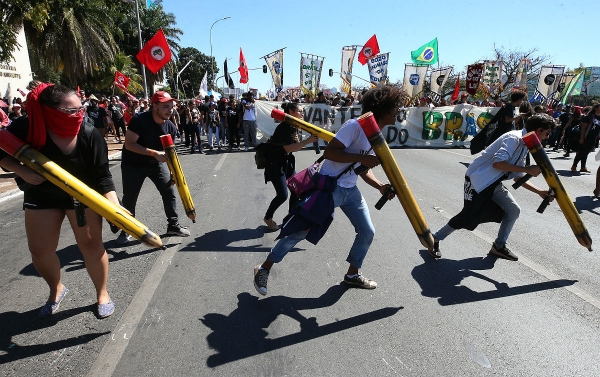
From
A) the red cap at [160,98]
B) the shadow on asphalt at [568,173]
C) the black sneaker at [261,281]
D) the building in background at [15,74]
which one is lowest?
the shadow on asphalt at [568,173]

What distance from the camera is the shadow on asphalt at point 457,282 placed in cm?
325

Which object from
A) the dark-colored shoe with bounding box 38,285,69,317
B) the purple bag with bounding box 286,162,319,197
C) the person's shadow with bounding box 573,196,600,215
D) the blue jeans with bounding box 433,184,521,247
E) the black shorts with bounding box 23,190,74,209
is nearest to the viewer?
the black shorts with bounding box 23,190,74,209

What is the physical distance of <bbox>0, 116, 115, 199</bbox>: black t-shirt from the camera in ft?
7.99

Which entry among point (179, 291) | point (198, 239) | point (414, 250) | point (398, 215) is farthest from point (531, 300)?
point (198, 239)

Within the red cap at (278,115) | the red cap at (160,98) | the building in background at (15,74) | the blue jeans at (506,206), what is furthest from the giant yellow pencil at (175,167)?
the building in background at (15,74)

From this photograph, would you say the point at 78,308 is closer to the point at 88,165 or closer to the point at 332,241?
the point at 88,165

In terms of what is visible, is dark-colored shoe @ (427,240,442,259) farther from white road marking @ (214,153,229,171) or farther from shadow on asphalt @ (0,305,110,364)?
white road marking @ (214,153,229,171)

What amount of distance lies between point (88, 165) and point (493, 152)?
3685mm

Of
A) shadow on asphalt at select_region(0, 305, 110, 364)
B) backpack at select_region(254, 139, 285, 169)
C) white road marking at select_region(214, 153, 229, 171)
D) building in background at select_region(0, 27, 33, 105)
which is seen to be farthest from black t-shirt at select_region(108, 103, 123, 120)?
shadow on asphalt at select_region(0, 305, 110, 364)

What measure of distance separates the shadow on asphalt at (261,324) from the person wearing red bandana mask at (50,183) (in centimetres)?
98

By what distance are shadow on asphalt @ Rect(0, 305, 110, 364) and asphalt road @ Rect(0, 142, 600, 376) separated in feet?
0.04

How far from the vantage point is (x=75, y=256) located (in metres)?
4.03

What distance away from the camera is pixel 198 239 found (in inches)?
179

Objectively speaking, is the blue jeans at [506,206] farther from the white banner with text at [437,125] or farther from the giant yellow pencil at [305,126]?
Result: the white banner with text at [437,125]
